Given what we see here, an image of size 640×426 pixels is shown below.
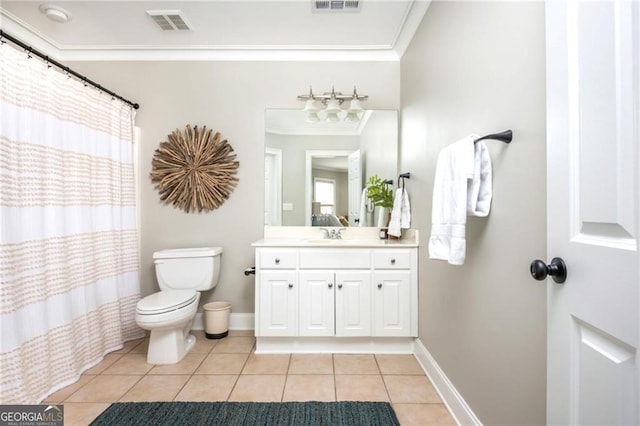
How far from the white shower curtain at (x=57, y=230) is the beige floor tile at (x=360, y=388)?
5.46ft

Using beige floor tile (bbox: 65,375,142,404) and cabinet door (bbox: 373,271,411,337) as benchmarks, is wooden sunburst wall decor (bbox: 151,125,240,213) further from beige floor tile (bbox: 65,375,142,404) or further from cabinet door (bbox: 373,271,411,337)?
cabinet door (bbox: 373,271,411,337)

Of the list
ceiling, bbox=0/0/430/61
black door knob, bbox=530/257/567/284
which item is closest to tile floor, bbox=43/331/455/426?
black door knob, bbox=530/257/567/284

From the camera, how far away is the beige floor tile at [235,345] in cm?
220

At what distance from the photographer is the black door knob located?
30.2 inches

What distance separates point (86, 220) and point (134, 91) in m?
1.33

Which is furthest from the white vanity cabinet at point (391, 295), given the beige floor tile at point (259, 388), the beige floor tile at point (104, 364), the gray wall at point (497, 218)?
the beige floor tile at point (104, 364)

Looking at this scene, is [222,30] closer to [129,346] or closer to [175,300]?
[175,300]

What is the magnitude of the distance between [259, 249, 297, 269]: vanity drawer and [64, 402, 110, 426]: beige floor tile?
1.16 metres

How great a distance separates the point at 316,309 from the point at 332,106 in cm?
167

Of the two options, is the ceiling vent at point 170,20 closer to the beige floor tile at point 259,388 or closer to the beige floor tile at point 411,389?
the beige floor tile at point 259,388

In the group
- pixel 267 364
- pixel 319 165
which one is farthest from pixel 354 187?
pixel 267 364

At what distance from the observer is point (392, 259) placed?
2131 millimetres

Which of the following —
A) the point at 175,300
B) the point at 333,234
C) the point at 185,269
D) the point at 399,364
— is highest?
the point at 333,234

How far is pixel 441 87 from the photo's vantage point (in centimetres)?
167
